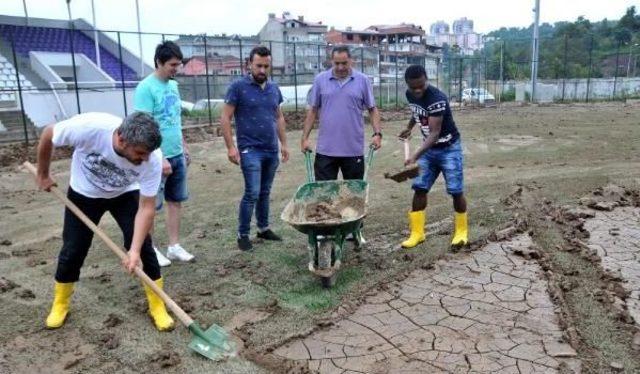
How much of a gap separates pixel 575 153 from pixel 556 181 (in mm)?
2815

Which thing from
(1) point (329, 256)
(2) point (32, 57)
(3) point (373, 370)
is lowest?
(3) point (373, 370)

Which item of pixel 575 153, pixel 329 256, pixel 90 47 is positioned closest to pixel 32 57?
pixel 90 47

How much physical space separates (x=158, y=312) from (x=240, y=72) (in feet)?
58.0

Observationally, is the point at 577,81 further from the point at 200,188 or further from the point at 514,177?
the point at 200,188

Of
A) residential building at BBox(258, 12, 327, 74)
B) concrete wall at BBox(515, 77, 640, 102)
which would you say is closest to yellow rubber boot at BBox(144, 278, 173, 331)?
residential building at BBox(258, 12, 327, 74)

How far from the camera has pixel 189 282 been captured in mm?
4344

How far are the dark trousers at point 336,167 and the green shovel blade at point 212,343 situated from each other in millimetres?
2039

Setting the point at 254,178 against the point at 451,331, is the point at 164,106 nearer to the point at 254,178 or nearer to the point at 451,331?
the point at 254,178

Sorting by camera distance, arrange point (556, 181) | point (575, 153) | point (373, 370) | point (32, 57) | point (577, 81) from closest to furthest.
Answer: point (373, 370), point (556, 181), point (575, 153), point (32, 57), point (577, 81)

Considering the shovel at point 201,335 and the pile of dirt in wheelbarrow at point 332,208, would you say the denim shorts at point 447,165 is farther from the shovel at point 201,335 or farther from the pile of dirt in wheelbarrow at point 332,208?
the shovel at point 201,335

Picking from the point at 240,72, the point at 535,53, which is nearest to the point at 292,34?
the point at 535,53

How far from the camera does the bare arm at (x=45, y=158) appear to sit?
318cm

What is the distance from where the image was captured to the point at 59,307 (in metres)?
3.64

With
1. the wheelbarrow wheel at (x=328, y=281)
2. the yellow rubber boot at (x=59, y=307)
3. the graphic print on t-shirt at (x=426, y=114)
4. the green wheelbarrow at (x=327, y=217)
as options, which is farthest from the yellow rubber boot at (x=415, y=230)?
the yellow rubber boot at (x=59, y=307)
